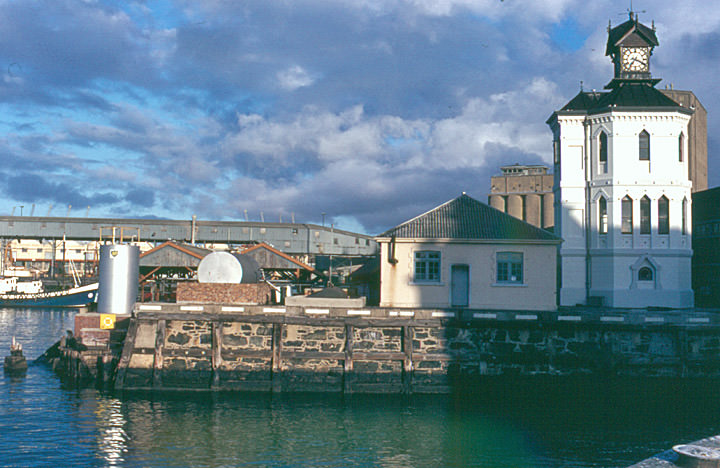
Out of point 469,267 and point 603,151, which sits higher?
point 603,151

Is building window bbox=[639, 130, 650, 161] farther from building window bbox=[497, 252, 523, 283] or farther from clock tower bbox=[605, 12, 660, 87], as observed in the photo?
building window bbox=[497, 252, 523, 283]

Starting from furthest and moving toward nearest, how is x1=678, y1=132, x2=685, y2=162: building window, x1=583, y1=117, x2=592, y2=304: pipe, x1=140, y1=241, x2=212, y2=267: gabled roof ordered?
1. x1=583, y1=117, x2=592, y2=304: pipe
2. x1=678, y1=132, x2=685, y2=162: building window
3. x1=140, y1=241, x2=212, y2=267: gabled roof

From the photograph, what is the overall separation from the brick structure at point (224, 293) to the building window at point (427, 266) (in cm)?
824

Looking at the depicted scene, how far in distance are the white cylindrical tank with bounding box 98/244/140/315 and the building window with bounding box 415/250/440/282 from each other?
47.7 feet

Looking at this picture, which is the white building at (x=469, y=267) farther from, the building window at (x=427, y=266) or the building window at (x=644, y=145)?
the building window at (x=644, y=145)

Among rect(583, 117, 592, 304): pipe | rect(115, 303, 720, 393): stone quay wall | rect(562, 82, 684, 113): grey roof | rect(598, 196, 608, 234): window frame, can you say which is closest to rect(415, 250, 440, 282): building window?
rect(115, 303, 720, 393): stone quay wall

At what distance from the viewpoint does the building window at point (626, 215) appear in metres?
40.6

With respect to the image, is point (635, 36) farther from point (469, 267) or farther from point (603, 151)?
point (469, 267)

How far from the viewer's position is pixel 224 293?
96.9 feet

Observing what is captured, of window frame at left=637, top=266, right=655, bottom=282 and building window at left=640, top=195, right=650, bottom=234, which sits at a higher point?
building window at left=640, top=195, right=650, bottom=234

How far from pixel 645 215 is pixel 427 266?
61.3 ft

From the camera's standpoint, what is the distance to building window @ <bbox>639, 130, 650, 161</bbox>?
4066cm

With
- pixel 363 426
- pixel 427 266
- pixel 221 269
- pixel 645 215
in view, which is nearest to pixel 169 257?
pixel 221 269

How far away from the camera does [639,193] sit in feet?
133
